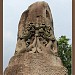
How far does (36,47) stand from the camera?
920cm

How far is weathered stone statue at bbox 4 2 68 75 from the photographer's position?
28.4ft

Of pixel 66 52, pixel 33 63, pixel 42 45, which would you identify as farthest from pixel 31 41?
pixel 66 52

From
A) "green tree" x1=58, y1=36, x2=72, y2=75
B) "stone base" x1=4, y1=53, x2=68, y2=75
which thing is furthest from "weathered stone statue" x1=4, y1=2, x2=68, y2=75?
"green tree" x1=58, y1=36, x2=72, y2=75

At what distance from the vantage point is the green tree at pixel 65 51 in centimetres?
1916

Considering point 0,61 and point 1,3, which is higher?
point 1,3

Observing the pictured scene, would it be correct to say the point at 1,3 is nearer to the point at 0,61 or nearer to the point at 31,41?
the point at 0,61

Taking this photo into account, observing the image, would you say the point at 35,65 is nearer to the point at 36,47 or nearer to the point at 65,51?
the point at 36,47

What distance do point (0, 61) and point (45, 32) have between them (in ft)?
18.1

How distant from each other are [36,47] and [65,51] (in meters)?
11.1

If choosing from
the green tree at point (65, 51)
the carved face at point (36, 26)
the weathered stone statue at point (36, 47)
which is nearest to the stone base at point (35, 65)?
the weathered stone statue at point (36, 47)

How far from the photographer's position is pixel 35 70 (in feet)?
28.0

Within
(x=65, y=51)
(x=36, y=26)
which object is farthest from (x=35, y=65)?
(x=65, y=51)

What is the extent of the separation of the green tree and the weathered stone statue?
8.95 meters

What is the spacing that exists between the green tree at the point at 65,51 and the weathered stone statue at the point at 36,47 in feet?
29.4
